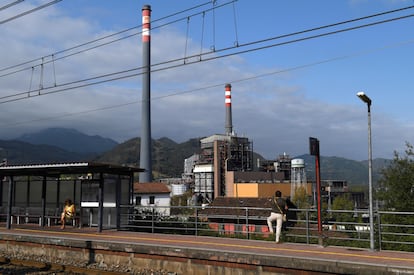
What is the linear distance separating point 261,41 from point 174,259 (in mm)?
7246

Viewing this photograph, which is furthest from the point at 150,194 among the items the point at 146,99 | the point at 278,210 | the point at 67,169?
the point at 278,210

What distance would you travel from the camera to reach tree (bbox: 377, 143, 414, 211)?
29828 mm

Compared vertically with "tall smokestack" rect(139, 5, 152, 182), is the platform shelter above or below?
below

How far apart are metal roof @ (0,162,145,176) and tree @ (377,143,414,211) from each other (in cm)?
1954

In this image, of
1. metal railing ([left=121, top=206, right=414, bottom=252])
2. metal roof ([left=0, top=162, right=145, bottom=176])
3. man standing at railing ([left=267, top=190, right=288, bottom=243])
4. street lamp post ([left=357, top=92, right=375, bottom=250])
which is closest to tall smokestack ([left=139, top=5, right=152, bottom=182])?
metal railing ([left=121, top=206, right=414, bottom=252])

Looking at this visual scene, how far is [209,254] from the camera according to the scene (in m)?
11.7

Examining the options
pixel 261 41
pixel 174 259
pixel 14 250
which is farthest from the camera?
pixel 14 250

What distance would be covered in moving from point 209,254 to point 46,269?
6.08m

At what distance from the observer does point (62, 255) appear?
15.1 metres

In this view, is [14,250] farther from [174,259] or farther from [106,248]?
[174,259]

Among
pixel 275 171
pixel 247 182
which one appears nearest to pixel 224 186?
pixel 247 182

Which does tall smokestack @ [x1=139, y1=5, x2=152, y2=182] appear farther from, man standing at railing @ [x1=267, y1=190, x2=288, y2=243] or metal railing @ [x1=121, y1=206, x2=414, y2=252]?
man standing at railing @ [x1=267, y1=190, x2=288, y2=243]

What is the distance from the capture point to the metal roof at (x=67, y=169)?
56.5 ft

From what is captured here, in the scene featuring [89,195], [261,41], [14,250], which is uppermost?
[261,41]
